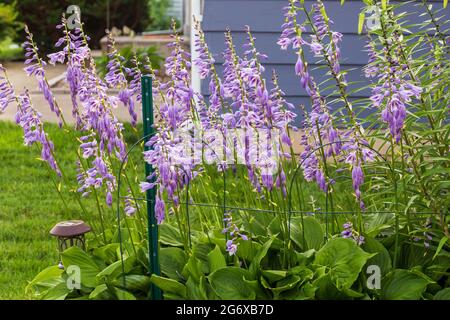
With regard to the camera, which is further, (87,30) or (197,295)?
(87,30)

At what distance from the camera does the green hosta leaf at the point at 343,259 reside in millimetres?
3152

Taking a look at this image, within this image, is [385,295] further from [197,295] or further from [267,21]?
[267,21]

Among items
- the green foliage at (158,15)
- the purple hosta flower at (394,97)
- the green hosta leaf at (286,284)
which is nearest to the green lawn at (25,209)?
the green hosta leaf at (286,284)

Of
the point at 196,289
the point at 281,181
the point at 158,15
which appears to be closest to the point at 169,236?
the point at 196,289

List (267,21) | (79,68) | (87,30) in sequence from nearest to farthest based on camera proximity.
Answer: (79,68) → (267,21) → (87,30)

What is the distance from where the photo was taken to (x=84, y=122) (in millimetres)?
3545

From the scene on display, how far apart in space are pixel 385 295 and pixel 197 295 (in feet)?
2.29

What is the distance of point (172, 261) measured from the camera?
342 centimetres

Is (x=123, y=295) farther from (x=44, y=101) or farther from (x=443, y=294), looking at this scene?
(x=44, y=101)

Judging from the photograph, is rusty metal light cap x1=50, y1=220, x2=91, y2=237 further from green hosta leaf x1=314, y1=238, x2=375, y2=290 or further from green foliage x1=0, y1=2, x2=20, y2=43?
green foliage x1=0, y1=2, x2=20, y2=43

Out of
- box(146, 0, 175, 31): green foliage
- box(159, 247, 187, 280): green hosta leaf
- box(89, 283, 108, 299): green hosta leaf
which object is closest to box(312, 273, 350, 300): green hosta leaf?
box(159, 247, 187, 280): green hosta leaf

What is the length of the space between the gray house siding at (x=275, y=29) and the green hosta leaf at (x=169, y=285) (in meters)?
3.55

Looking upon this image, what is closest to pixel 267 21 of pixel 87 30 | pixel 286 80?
pixel 286 80
